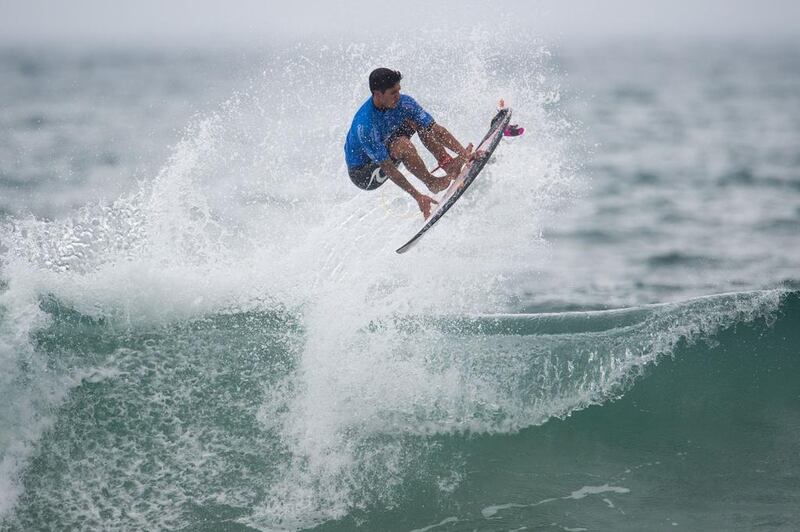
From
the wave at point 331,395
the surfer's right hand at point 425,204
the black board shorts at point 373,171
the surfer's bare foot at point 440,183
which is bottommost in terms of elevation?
the wave at point 331,395

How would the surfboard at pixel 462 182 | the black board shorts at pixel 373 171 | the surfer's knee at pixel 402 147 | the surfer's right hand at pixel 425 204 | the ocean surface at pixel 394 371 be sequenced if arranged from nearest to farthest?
the ocean surface at pixel 394 371 < the surfer's knee at pixel 402 147 < the black board shorts at pixel 373 171 < the surfboard at pixel 462 182 < the surfer's right hand at pixel 425 204

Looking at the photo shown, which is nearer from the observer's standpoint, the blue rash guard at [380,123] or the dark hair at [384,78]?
the dark hair at [384,78]

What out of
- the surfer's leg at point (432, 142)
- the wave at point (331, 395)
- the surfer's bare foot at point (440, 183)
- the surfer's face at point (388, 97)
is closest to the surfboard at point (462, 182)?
the surfer's bare foot at point (440, 183)

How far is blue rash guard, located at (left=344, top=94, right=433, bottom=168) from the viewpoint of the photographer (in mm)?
8523

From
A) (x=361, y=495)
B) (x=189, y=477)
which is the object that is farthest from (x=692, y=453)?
(x=189, y=477)

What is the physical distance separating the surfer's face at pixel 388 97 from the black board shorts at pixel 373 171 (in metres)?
0.32

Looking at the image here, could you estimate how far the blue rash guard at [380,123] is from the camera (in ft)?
28.0

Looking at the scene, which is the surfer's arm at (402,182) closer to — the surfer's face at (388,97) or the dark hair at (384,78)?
the surfer's face at (388,97)

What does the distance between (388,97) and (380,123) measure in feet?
1.12

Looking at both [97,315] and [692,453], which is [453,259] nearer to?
[692,453]

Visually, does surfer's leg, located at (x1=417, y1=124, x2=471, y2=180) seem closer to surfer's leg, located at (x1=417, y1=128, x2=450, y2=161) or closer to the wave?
surfer's leg, located at (x1=417, y1=128, x2=450, y2=161)

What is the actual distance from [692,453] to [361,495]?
3.31m

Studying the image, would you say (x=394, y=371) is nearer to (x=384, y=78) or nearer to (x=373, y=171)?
(x=373, y=171)

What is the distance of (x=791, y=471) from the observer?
26.3 feet
